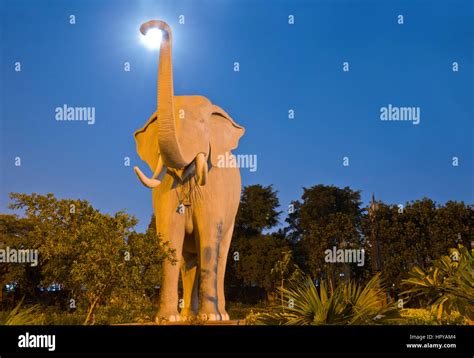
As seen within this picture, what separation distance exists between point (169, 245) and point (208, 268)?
5.35 ft

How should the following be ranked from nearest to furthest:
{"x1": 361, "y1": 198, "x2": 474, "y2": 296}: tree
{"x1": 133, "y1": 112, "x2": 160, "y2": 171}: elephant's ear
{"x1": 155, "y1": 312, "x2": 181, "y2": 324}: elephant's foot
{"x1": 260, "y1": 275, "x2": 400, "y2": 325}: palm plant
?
1. {"x1": 260, "y1": 275, "x2": 400, "y2": 325}: palm plant
2. {"x1": 155, "y1": 312, "x2": 181, "y2": 324}: elephant's foot
3. {"x1": 133, "y1": 112, "x2": 160, "y2": 171}: elephant's ear
4. {"x1": 361, "y1": 198, "x2": 474, "y2": 296}: tree

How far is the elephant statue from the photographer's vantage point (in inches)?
757

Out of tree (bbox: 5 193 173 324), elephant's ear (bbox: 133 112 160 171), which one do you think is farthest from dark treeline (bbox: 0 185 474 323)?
elephant's ear (bbox: 133 112 160 171)

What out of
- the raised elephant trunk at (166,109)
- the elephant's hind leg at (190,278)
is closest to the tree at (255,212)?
the elephant's hind leg at (190,278)

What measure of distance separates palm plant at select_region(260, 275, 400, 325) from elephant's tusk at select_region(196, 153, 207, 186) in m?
8.15

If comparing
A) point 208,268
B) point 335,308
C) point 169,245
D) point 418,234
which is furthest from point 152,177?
point 418,234

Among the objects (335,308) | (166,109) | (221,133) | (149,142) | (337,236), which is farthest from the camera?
(337,236)

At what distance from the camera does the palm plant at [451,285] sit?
43.0 feet

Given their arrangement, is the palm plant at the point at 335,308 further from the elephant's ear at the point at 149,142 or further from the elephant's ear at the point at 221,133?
the elephant's ear at the point at 221,133

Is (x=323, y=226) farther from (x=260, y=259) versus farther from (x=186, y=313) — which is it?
(x=186, y=313)

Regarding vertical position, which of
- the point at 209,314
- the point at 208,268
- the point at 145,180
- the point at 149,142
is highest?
the point at 149,142

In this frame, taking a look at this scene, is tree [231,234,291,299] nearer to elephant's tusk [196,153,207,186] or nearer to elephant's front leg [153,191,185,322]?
elephant's front leg [153,191,185,322]

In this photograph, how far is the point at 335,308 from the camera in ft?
37.4
